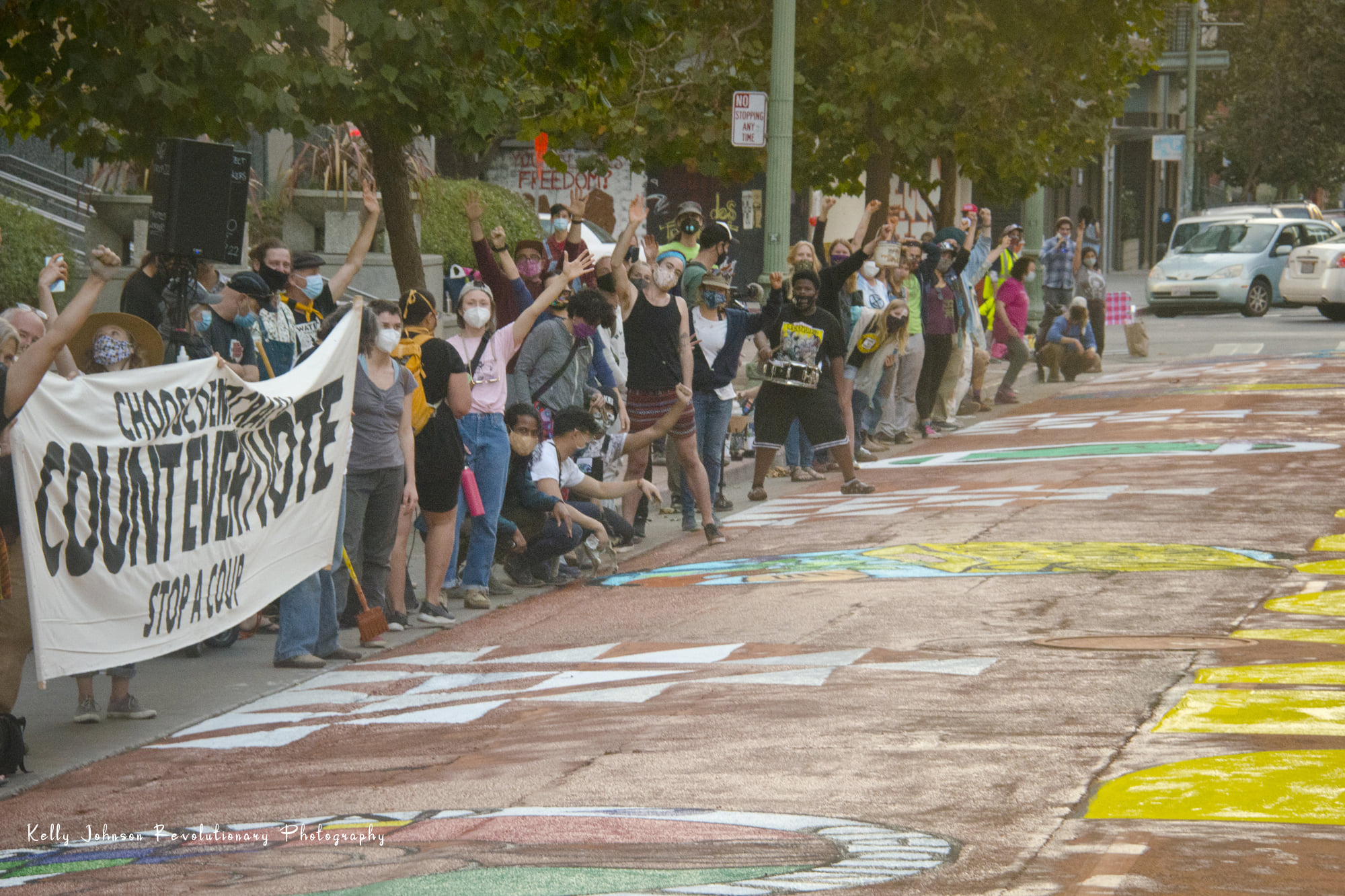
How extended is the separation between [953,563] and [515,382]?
3.01 metres

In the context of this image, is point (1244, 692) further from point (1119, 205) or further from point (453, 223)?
point (1119, 205)

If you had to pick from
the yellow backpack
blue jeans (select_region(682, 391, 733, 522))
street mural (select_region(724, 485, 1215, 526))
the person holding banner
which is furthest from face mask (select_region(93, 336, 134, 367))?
street mural (select_region(724, 485, 1215, 526))

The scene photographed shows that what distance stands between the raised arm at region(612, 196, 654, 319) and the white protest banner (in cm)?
327

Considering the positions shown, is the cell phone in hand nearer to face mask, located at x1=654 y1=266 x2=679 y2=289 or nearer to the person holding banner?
the person holding banner

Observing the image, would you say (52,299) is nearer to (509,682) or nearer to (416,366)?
(416,366)

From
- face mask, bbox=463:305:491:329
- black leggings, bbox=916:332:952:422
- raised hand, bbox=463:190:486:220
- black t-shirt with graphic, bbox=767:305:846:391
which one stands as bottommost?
black leggings, bbox=916:332:952:422

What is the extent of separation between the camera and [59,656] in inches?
289

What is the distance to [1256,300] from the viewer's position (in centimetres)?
3656

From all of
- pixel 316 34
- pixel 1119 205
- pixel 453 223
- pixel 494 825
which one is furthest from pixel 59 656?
pixel 1119 205

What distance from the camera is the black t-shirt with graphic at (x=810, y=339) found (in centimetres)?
1427

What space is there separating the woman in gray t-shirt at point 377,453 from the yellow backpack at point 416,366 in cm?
18

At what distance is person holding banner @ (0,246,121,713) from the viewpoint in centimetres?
699

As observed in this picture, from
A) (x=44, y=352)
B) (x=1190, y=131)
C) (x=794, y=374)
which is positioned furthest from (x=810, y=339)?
(x=1190, y=131)

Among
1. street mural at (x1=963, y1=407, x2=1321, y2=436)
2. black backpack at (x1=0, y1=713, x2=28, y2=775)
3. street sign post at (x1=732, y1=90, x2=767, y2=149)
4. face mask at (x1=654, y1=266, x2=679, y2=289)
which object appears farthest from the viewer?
street mural at (x1=963, y1=407, x2=1321, y2=436)
